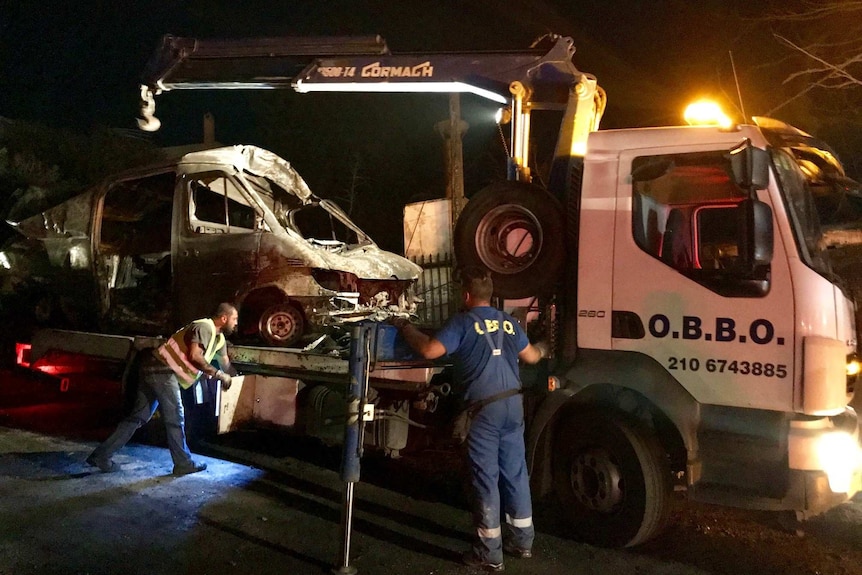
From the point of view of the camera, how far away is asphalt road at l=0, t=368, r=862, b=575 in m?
3.77

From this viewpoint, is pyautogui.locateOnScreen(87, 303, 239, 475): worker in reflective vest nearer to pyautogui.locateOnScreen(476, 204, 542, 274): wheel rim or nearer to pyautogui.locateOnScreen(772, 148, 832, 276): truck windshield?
pyautogui.locateOnScreen(476, 204, 542, 274): wheel rim

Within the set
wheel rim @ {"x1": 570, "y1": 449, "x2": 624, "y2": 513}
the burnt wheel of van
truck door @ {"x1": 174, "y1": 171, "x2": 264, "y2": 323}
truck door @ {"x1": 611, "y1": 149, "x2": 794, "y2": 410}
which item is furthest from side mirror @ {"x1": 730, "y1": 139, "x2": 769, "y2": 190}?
truck door @ {"x1": 174, "y1": 171, "x2": 264, "y2": 323}

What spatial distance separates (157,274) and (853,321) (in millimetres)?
6619

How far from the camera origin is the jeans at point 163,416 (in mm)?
5371

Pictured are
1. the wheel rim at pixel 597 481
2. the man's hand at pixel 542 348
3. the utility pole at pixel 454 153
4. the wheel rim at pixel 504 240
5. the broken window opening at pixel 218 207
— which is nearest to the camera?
the wheel rim at pixel 597 481

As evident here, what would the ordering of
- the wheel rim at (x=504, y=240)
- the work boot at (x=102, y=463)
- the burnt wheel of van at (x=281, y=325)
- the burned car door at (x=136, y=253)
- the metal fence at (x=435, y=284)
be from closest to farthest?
the wheel rim at (x=504, y=240), the work boot at (x=102, y=463), the burnt wheel of van at (x=281, y=325), the burned car door at (x=136, y=253), the metal fence at (x=435, y=284)

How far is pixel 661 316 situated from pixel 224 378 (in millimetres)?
3358

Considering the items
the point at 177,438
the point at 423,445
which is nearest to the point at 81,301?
the point at 177,438

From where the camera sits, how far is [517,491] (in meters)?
3.73

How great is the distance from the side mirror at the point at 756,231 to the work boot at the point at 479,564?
2.13 metres

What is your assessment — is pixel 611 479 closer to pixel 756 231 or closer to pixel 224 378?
pixel 756 231

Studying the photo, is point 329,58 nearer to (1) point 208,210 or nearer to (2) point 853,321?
(1) point 208,210

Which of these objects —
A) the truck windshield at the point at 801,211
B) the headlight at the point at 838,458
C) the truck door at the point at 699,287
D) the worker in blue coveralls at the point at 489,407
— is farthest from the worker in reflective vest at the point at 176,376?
the headlight at the point at 838,458

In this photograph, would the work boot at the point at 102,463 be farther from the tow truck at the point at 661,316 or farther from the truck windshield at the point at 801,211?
the truck windshield at the point at 801,211
